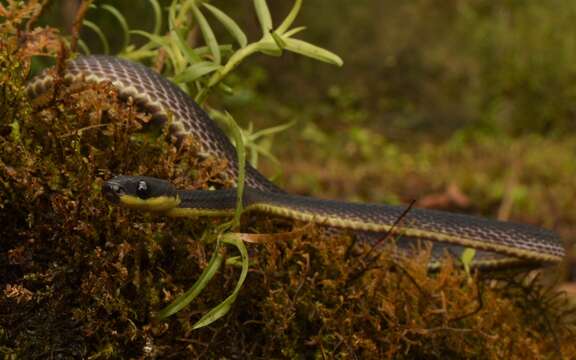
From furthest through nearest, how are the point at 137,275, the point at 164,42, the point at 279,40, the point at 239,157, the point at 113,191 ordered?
the point at 164,42 → the point at 279,40 → the point at 137,275 → the point at 239,157 → the point at 113,191

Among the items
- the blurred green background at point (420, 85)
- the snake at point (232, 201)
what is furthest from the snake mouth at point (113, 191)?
the blurred green background at point (420, 85)

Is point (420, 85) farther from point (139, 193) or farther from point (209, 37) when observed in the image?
point (139, 193)

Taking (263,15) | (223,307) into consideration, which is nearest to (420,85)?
(263,15)

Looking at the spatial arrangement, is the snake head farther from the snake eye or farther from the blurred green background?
the blurred green background

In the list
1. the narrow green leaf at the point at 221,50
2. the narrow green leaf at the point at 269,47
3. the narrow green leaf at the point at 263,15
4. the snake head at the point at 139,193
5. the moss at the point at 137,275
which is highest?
the narrow green leaf at the point at 263,15

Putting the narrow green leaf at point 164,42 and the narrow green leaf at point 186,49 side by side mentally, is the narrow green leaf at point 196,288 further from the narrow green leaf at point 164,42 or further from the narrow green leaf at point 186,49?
the narrow green leaf at point 164,42

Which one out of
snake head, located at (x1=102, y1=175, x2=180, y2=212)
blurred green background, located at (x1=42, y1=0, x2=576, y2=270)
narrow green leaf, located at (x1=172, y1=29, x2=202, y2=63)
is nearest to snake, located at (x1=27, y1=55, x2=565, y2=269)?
snake head, located at (x1=102, y1=175, x2=180, y2=212)

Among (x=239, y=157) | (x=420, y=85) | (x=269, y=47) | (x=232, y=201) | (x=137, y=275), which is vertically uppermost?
(x=269, y=47)

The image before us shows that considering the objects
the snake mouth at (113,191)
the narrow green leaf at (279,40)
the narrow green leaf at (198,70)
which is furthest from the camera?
the narrow green leaf at (198,70)

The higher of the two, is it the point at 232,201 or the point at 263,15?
the point at 263,15
